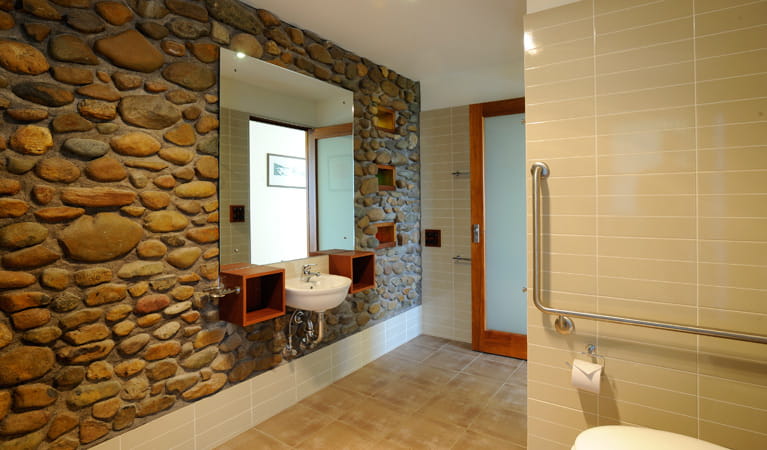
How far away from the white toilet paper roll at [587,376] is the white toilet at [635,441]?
0.23m

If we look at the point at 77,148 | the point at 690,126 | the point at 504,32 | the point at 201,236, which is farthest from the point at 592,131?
the point at 77,148

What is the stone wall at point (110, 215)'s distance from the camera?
1490 millimetres

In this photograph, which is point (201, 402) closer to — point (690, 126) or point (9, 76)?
point (9, 76)

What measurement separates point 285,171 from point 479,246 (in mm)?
1881

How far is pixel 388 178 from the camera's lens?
356 centimetres

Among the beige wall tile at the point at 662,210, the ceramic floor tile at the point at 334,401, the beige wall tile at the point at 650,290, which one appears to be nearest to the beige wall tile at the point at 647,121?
the beige wall tile at the point at 662,210

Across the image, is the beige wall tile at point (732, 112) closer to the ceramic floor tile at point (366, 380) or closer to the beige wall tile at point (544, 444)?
the beige wall tile at point (544, 444)

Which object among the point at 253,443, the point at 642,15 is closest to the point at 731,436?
the point at 642,15

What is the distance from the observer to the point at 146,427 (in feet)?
6.07

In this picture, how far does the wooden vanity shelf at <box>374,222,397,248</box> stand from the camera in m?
3.42

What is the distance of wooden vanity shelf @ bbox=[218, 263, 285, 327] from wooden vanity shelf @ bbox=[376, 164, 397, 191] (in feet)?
4.75

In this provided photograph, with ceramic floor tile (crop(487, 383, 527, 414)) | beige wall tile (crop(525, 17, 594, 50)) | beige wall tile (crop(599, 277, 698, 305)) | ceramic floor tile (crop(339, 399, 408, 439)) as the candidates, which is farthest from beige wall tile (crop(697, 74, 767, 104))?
ceramic floor tile (crop(339, 399, 408, 439))

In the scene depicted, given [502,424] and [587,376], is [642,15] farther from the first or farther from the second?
[502,424]

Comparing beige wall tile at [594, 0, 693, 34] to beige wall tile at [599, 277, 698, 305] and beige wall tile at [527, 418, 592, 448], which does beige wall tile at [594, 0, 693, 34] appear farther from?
beige wall tile at [527, 418, 592, 448]
